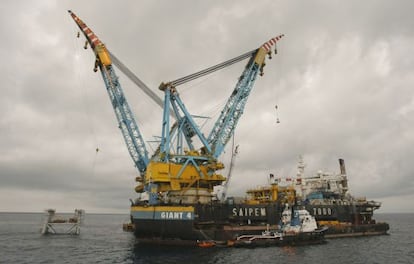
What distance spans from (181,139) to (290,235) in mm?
24003

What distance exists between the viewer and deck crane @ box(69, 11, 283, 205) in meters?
49.8

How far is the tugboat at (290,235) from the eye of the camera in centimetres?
4344

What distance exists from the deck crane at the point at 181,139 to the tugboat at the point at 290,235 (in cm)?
1088

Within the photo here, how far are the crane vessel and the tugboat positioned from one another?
3.21 meters

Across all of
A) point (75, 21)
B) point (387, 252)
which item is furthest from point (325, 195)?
point (75, 21)

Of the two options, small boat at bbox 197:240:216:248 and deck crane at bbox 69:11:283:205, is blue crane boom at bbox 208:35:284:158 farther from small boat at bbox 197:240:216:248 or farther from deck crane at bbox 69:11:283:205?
small boat at bbox 197:240:216:248

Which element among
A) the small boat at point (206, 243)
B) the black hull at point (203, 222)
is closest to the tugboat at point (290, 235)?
the black hull at point (203, 222)

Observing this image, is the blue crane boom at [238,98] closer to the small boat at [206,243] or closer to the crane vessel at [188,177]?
the crane vessel at [188,177]

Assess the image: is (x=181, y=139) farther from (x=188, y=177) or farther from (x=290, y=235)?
(x=290, y=235)

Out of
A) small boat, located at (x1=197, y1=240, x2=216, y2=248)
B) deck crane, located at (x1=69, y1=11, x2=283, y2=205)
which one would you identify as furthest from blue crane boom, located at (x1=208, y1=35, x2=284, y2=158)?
small boat, located at (x1=197, y1=240, x2=216, y2=248)

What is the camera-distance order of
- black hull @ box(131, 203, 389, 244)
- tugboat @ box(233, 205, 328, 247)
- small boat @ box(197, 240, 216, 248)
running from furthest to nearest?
black hull @ box(131, 203, 389, 244)
tugboat @ box(233, 205, 328, 247)
small boat @ box(197, 240, 216, 248)

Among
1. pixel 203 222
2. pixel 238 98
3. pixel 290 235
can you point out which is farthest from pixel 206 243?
pixel 238 98

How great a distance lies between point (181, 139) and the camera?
183 ft

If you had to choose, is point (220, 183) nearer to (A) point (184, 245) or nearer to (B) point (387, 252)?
(A) point (184, 245)
